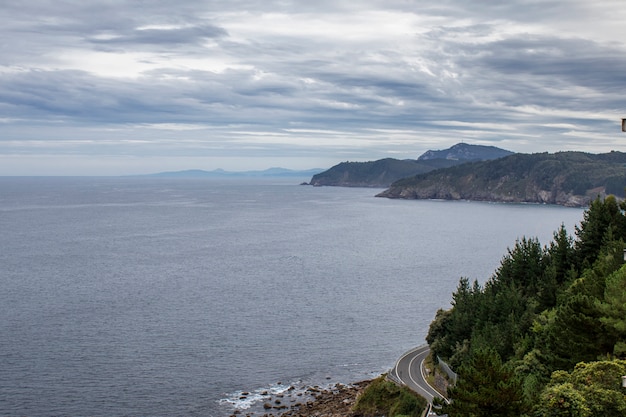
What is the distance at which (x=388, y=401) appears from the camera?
46.0 m

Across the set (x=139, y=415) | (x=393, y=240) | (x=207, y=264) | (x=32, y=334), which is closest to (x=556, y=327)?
(x=139, y=415)

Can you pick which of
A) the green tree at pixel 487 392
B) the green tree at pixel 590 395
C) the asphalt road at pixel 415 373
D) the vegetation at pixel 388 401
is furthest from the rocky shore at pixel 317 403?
the green tree at pixel 590 395

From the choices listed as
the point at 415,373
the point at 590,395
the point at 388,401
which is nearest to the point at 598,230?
the point at 415,373

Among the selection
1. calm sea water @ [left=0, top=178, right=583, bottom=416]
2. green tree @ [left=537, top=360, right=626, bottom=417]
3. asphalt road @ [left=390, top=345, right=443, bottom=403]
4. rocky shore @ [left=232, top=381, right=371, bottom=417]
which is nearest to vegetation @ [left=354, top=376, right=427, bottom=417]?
asphalt road @ [left=390, top=345, right=443, bottom=403]

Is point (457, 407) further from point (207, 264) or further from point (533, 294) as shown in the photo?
point (207, 264)

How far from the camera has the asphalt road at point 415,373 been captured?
46247 mm

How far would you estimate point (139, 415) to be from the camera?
47188mm

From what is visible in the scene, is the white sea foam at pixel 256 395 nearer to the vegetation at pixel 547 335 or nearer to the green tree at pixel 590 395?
the vegetation at pixel 547 335

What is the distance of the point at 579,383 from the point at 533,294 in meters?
34.5

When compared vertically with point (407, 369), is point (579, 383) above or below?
above

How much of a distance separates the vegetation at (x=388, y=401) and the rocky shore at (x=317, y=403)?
1.20 metres

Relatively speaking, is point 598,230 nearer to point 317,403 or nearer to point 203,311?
point 317,403

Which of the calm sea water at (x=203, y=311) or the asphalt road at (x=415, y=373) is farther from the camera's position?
the calm sea water at (x=203, y=311)

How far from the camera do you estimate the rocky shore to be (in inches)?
1885
